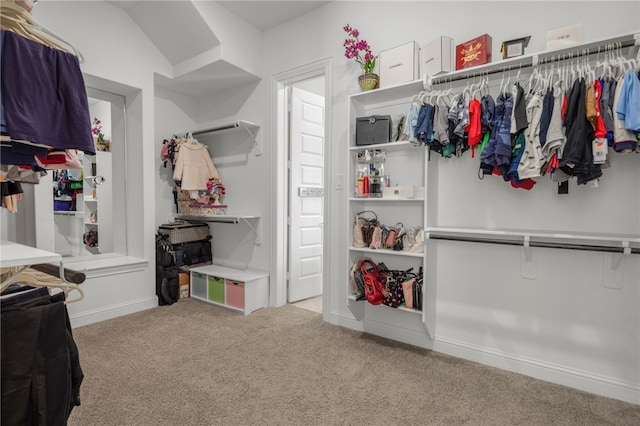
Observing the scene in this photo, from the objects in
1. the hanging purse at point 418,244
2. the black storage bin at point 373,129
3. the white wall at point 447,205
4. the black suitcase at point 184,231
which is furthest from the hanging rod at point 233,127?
the hanging purse at point 418,244

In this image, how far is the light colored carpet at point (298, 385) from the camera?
6.28ft

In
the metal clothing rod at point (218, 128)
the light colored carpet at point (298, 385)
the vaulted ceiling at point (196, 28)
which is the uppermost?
the vaulted ceiling at point (196, 28)

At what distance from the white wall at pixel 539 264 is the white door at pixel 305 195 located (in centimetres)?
101

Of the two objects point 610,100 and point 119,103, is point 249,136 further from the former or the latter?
point 610,100

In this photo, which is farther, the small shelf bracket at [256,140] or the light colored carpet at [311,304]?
the small shelf bracket at [256,140]

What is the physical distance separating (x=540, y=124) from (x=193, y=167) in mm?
3369

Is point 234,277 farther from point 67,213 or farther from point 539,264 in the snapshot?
point 539,264

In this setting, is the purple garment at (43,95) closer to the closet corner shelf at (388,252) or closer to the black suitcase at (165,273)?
the closet corner shelf at (388,252)

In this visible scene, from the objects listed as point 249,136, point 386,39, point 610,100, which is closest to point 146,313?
point 249,136

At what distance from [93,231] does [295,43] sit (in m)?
2.91

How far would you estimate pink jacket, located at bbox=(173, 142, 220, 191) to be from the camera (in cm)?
394

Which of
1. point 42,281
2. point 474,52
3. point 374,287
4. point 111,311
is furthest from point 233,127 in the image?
point 42,281

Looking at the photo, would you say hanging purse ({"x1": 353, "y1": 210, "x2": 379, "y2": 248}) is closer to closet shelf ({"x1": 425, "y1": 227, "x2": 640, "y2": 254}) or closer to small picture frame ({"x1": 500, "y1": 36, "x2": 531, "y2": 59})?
closet shelf ({"x1": 425, "y1": 227, "x2": 640, "y2": 254})

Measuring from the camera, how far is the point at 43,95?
1343mm
